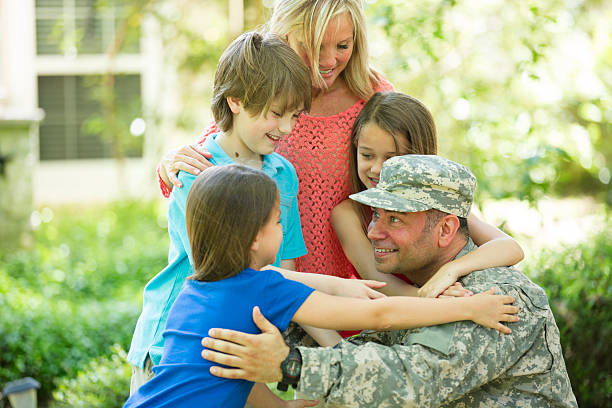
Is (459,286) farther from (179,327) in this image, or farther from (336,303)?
(179,327)

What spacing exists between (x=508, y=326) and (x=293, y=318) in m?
0.73

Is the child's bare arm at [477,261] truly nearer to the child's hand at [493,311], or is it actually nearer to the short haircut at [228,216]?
the child's hand at [493,311]

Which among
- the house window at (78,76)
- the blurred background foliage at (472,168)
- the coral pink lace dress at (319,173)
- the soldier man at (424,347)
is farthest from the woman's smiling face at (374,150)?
the house window at (78,76)

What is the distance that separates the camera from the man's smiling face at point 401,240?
2.58 metres

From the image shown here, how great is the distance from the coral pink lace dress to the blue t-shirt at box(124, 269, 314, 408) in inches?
31.8

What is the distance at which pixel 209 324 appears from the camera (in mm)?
2236

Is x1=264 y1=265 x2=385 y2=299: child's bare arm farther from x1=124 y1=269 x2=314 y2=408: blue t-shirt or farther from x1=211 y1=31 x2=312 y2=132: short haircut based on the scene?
x1=211 y1=31 x2=312 y2=132: short haircut

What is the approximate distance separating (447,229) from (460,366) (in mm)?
544

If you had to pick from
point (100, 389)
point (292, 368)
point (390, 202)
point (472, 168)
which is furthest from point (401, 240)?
point (100, 389)

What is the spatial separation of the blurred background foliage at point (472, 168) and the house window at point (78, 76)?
3.46 metres

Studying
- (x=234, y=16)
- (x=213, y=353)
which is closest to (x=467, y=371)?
(x=213, y=353)

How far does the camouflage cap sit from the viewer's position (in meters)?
2.54

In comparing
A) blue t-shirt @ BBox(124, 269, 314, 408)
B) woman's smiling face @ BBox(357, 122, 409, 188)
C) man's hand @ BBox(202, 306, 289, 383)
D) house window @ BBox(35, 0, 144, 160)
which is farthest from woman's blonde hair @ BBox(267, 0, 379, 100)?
house window @ BBox(35, 0, 144, 160)

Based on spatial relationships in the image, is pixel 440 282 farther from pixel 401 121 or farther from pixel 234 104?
pixel 234 104
